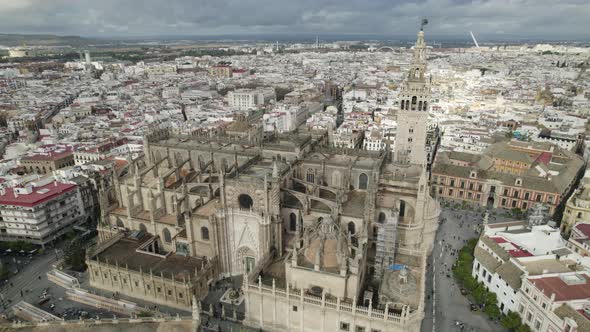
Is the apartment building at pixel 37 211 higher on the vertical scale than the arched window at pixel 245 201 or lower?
lower

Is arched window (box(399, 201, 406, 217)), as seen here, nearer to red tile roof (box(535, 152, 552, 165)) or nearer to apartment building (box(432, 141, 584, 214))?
apartment building (box(432, 141, 584, 214))

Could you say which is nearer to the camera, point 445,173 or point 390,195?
point 390,195

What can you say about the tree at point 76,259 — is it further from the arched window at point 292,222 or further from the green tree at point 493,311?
the green tree at point 493,311

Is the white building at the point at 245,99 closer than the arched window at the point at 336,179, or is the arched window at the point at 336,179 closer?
the arched window at the point at 336,179

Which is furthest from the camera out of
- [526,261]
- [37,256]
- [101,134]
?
[101,134]

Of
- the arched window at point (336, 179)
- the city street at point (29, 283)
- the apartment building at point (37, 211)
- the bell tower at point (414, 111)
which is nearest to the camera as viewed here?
the city street at point (29, 283)

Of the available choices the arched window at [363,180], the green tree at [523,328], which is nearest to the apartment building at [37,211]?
the arched window at [363,180]

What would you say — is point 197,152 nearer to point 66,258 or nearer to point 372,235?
point 66,258

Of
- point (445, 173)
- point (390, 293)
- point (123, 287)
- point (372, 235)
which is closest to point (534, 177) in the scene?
point (445, 173)
